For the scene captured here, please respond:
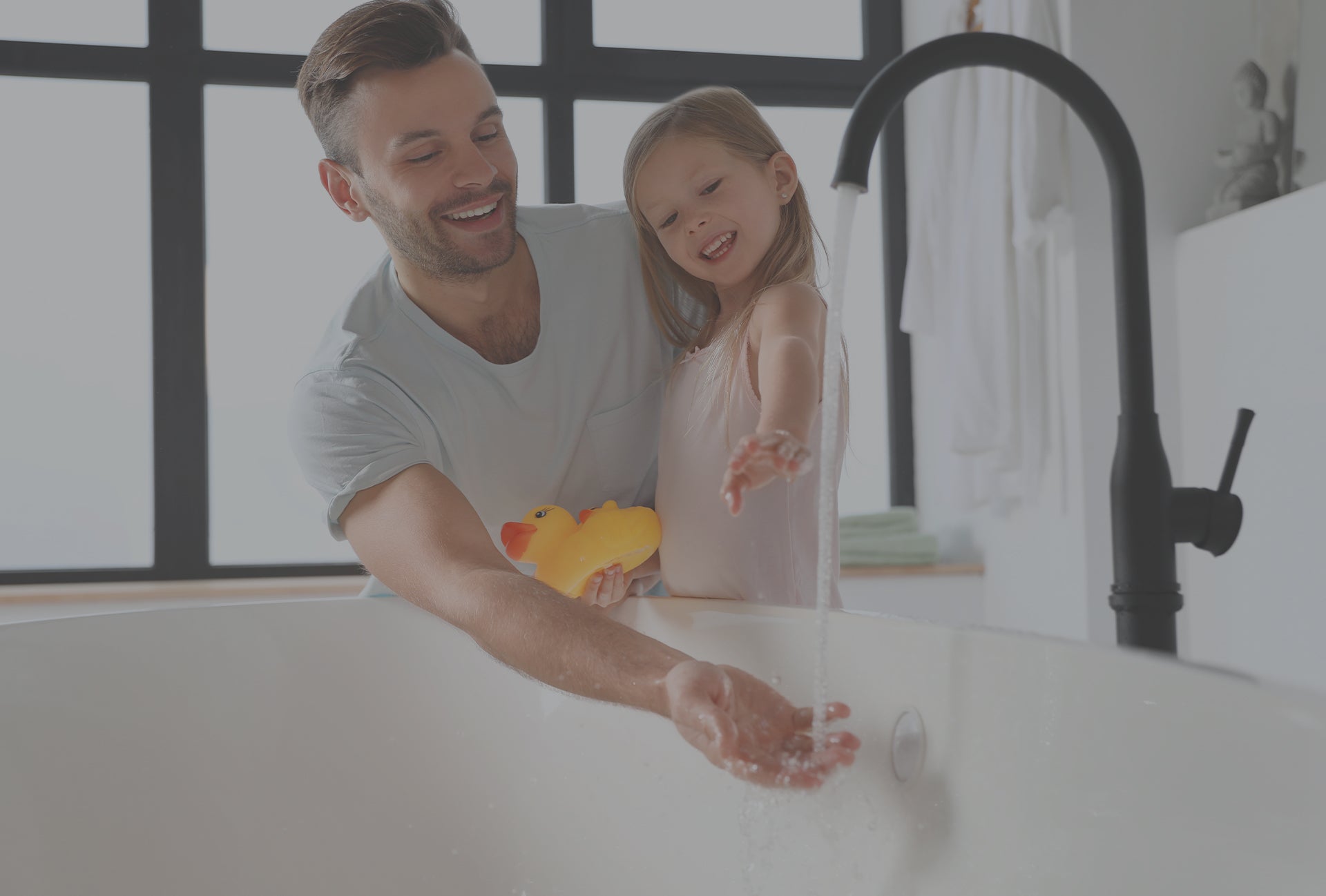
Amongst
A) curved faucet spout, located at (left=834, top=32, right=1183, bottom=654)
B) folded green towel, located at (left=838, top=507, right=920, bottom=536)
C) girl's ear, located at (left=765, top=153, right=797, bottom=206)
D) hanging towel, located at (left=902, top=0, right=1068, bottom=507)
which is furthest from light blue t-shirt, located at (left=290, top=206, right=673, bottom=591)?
folded green towel, located at (left=838, top=507, right=920, bottom=536)

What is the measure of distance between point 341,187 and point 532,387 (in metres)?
0.37

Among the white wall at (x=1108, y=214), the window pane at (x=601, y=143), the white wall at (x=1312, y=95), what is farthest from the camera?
the window pane at (x=601, y=143)

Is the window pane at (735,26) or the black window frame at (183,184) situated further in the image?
the window pane at (735,26)

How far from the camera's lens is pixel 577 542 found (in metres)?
1.19

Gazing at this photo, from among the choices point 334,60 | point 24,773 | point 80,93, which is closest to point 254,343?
point 80,93

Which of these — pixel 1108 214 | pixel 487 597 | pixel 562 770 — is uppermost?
pixel 1108 214

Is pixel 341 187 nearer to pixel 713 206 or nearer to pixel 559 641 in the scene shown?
pixel 713 206

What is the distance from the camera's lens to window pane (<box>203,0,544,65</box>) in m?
2.52

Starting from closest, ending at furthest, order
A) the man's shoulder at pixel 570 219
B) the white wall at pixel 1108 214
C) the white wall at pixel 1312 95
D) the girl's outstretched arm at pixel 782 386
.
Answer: the girl's outstretched arm at pixel 782 386 → the man's shoulder at pixel 570 219 → the white wall at pixel 1312 95 → the white wall at pixel 1108 214

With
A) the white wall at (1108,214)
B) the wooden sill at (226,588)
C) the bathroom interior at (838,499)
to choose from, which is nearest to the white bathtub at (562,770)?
the bathroom interior at (838,499)

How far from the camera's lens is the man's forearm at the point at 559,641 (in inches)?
33.4

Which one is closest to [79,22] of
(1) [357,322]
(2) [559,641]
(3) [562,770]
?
A: (1) [357,322]

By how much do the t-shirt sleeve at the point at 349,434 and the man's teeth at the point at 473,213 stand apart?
216 mm

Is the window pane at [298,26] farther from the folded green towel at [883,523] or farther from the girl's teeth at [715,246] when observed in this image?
the girl's teeth at [715,246]
